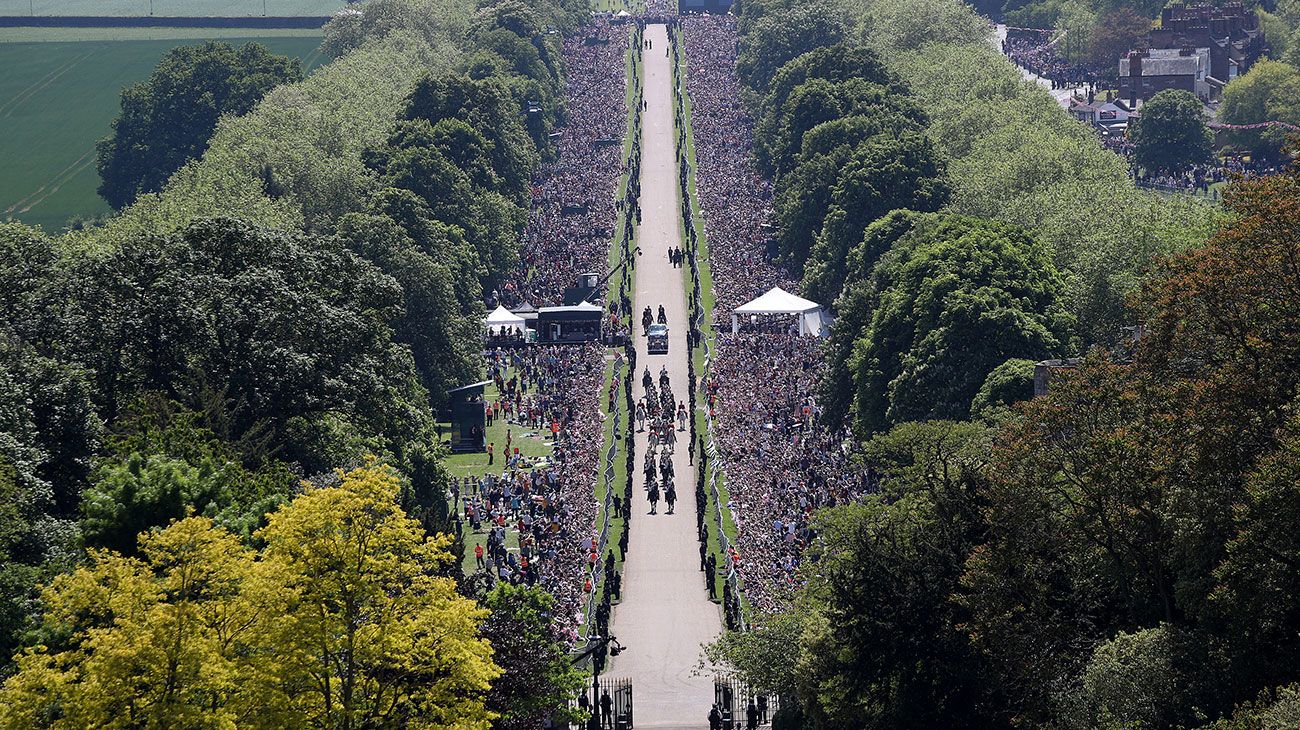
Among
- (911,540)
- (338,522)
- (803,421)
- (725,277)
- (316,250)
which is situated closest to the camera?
(338,522)

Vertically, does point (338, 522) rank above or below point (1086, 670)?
above

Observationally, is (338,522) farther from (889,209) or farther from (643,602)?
(889,209)

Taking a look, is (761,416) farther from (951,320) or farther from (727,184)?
(727,184)

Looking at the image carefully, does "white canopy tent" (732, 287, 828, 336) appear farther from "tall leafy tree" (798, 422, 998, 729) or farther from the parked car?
"tall leafy tree" (798, 422, 998, 729)

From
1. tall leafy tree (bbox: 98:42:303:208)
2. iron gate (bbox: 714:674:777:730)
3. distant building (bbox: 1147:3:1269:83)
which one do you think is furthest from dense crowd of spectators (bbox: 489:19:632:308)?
iron gate (bbox: 714:674:777:730)

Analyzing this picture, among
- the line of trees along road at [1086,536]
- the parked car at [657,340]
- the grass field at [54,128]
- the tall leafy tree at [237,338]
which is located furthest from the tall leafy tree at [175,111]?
the line of trees along road at [1086,536]

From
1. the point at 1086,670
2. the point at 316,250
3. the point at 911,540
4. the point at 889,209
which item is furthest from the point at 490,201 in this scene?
the point at 1086,670
